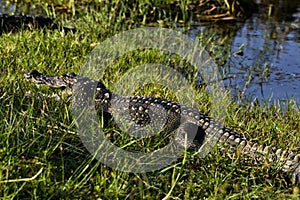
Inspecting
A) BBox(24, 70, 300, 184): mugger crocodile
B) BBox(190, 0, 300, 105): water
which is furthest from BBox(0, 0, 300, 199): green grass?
BBox(190, 0, 300, 105): water

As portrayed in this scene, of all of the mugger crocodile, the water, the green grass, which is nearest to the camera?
the green grass

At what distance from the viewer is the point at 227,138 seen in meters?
4.02

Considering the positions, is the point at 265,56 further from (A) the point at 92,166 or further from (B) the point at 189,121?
(A) the point at 92,166

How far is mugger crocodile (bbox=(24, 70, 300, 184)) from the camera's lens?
3.69 metres

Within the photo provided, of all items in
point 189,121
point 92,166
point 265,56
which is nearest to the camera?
point 92,166

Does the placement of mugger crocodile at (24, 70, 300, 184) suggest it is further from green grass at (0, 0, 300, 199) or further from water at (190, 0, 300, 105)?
water at (190, 0, 300, 105)

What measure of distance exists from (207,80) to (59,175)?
326cm

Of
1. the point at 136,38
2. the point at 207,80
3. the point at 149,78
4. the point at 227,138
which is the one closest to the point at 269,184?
the point at 227,138

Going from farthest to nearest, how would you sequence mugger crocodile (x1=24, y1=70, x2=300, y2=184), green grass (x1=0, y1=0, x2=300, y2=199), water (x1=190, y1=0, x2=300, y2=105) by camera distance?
water (x1=190, y1=0, x2=300, y2=105) < mugger crocodile (x1=24, y1=70, x2=300, y2=184) < green grass (x1=0, y1=0, x2=300, y2=199)

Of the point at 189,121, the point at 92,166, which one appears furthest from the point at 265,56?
the point at 92,166

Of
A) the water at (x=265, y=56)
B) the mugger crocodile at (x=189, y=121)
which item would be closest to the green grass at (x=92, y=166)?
the mugger crocodile at (x=189, y=121)

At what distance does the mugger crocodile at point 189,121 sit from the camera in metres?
3.69

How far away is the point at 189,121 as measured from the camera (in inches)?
171

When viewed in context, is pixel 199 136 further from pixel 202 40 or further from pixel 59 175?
pixel 202 40
